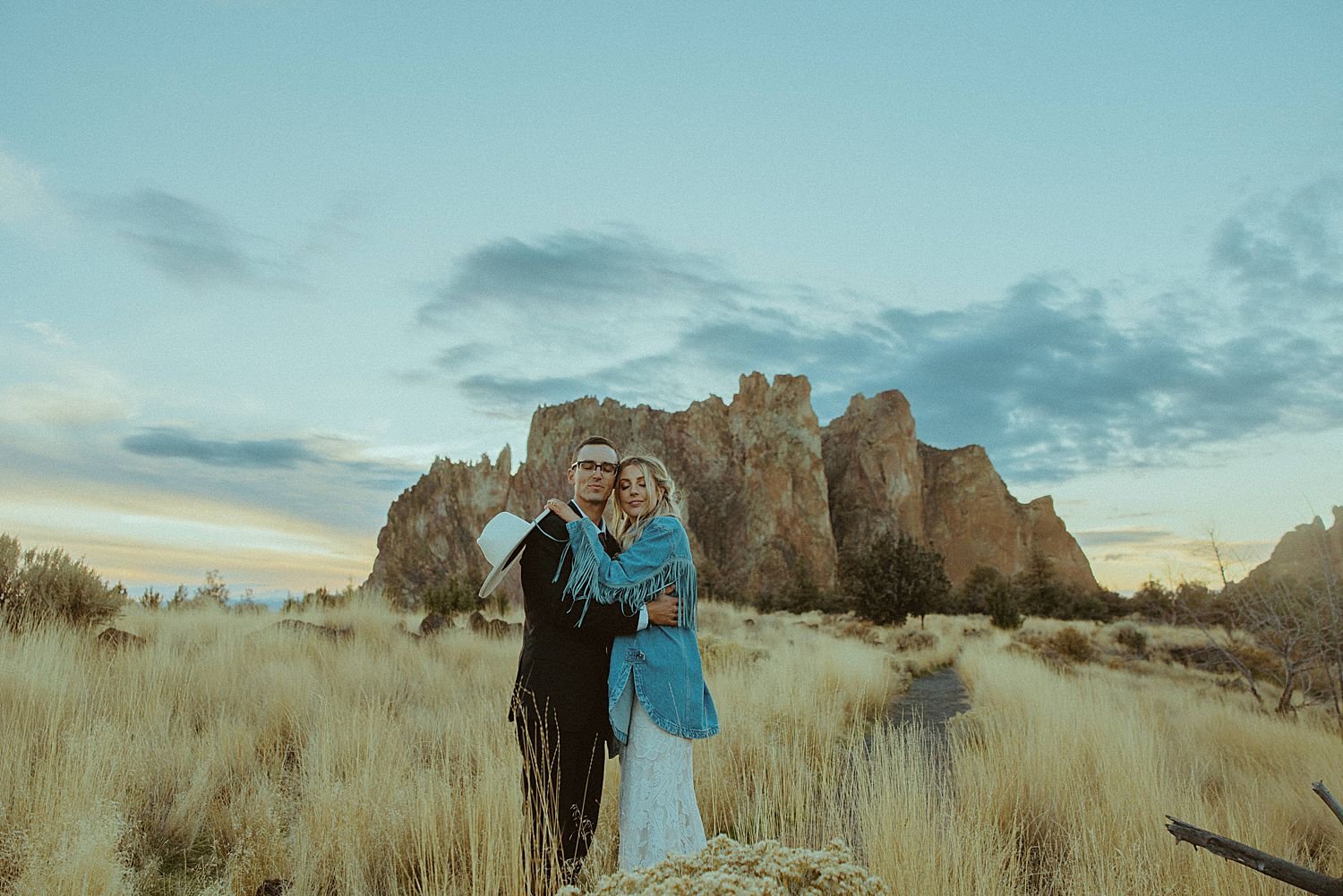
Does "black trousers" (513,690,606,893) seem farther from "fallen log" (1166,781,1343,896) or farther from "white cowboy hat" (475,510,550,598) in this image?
"fallen log" (1166,781,1343,896)

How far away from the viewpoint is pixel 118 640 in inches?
338

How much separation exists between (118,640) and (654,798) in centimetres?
779

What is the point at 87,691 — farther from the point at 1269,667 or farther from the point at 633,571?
the point at 1269,667

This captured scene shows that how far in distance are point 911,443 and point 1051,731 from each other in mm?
61323

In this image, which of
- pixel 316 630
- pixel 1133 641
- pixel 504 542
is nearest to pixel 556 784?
pixel 504 542

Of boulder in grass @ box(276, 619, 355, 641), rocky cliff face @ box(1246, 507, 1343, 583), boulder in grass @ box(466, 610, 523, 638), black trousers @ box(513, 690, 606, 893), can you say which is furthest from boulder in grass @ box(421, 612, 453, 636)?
rocky cliff face @ box(1246, 507, 1343, 583)

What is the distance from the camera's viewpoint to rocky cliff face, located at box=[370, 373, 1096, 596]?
2240 inches

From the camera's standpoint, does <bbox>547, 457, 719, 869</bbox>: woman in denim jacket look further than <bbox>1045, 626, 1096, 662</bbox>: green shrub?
No

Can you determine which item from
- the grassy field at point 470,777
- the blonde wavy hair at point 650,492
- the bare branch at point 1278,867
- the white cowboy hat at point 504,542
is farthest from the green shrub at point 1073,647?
the white cowboy hat at point 504,542

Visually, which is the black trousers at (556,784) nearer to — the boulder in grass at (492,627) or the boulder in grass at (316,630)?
the boulder in grass at (316,630)

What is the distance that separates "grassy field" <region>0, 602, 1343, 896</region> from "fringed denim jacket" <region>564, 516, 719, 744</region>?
82 centimetres

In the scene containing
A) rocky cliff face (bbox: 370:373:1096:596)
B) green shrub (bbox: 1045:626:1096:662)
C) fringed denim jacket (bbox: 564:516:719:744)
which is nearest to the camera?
fringed denim jacket (bbox: 564:516:719:744)

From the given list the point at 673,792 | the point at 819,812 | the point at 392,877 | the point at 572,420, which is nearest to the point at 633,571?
the point at 673,792

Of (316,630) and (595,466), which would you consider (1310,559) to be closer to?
(595,466)
